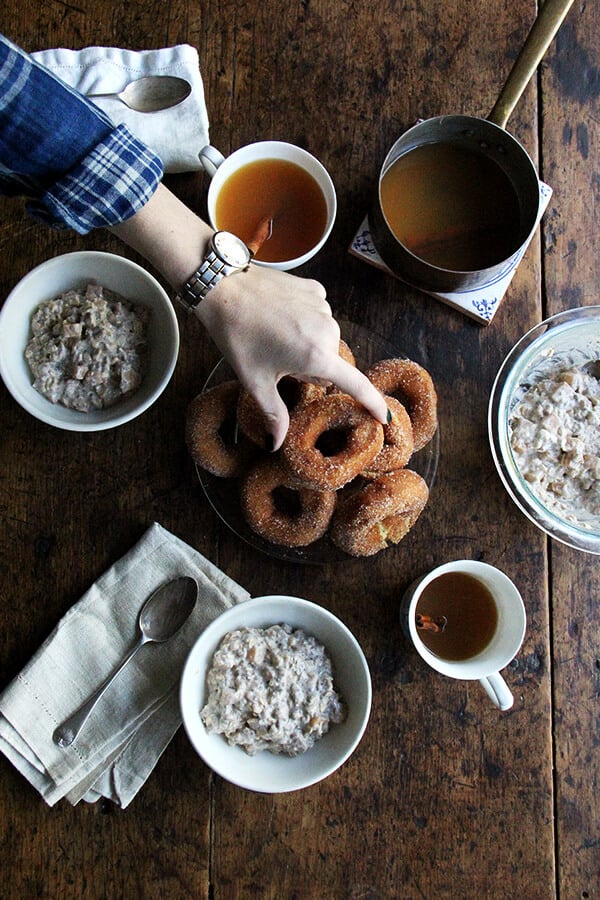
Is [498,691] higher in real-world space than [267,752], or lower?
lower

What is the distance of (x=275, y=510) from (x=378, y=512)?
0.70ft

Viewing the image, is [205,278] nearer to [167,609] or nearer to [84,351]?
[84,351]

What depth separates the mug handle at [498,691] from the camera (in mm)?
1432

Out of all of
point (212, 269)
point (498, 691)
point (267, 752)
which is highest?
point (212, 269)

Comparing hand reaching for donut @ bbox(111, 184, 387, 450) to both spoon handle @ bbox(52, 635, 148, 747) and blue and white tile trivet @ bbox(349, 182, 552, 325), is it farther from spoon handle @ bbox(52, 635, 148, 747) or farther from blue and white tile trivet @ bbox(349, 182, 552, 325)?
spoon handle @ bbox(52, 635, 148, 747)

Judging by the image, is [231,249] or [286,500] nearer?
[231,249]

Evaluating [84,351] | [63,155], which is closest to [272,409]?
[84,351]

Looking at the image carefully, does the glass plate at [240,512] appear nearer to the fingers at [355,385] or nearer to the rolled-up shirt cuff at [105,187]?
the fingers at [355,385]

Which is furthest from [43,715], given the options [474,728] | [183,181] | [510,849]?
[183,181]

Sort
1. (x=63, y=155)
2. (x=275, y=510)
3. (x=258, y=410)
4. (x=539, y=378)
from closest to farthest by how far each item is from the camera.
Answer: (x=63, y=155) < (x=258, y=410) < (x=275, y=510) < (x=539, y=378)

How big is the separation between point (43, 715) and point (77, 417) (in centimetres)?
60

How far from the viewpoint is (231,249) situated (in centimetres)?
125

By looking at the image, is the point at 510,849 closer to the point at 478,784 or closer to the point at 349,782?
the point at 478,784

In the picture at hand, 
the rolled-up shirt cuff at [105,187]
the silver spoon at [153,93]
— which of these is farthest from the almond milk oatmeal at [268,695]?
the silver spoon at [153,93]
